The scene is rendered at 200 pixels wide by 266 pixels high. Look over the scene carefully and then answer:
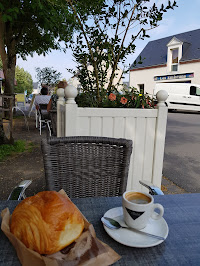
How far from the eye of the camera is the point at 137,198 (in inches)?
34.3

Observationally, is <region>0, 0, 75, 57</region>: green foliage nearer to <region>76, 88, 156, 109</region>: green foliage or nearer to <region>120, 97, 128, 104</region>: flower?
<region>76, 88, 156, 109</region>: green foliage

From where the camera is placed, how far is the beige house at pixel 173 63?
22.9 metres

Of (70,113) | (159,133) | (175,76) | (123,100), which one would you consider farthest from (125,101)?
Result: (175,76)

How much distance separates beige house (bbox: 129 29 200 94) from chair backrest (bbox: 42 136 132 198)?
2346 centimetres

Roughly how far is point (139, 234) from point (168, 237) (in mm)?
106

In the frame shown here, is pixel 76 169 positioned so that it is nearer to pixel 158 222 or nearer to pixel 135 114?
pixel 158 222

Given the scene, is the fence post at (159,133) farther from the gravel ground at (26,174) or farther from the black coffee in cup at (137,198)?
the black coffee in cup at (137,198)

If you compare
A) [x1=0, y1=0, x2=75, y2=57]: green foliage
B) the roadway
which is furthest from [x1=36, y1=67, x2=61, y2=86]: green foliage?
the roadway

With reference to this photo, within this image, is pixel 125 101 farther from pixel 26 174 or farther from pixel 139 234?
pixel 26 174

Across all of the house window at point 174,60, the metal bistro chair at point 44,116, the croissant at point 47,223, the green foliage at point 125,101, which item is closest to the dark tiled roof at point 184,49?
the house window at point 174,60

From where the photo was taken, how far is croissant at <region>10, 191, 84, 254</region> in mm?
628

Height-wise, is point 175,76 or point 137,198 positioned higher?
point 175,76

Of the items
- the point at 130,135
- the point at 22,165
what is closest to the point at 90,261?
the point at 130,135

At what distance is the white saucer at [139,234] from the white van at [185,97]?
1882 centimetres
